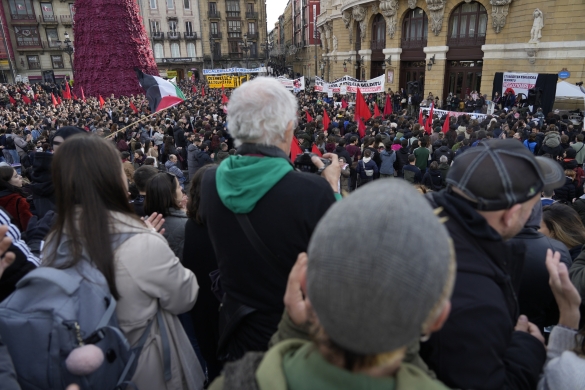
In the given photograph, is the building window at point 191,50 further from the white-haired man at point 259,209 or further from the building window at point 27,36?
the white-haired man at point 259,209

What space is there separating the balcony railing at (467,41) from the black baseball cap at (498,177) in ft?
78.9

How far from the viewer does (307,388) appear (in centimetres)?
84

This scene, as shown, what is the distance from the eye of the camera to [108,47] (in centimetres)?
2183

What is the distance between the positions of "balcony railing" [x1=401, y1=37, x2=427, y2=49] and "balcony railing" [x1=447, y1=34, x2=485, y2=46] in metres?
1.99

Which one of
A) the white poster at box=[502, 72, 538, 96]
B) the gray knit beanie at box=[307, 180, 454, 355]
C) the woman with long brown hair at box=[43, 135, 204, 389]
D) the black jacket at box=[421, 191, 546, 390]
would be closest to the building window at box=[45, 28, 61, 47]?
the white poster at box=[502, 72, 538, 96]

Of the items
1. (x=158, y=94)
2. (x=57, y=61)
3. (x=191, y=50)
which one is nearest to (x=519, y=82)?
(x=158, y=94)

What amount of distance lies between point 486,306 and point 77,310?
1.45 m

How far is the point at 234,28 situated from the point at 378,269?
61.5 m

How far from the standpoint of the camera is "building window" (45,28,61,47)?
4459 cm

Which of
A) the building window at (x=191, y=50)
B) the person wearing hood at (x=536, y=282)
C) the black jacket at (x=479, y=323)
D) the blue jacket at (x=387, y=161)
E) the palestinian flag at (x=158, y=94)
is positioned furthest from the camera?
the building window at (x=191, y=50)

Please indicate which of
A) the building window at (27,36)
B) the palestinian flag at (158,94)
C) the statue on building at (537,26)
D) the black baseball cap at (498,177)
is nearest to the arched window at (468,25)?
the statue on building at (537,26)

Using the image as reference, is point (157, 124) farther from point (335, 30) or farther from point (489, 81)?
point (335, 30)

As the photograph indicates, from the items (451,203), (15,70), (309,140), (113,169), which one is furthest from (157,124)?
(15,70)

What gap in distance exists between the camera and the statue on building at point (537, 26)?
1711 cm
